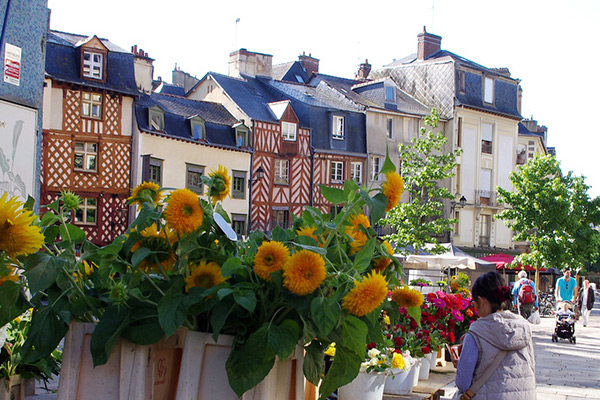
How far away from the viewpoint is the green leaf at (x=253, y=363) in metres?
2.28

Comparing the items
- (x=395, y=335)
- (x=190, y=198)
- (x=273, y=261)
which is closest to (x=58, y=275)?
(x=190, y=198)

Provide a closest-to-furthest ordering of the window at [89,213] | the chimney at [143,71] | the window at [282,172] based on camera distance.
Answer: the window at [89,213] < the chimney at [143,71] < the window at [282,172]

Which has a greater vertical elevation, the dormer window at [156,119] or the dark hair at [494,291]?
the dormer window at [156,119]

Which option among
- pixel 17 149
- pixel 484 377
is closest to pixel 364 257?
pixel 484 377

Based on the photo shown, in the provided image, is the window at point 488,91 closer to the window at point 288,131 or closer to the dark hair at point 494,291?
the window at point 288,131

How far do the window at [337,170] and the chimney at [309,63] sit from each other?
998 cm

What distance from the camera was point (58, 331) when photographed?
7.80 ft

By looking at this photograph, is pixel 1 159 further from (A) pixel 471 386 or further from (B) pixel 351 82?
(B) pixel 351 82

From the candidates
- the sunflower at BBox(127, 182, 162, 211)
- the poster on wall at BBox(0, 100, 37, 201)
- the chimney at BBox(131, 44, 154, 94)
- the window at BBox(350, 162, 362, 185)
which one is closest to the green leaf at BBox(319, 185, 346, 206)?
the sunflower at BBox(127, 182, 162, 211)

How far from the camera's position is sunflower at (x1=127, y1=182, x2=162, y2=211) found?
2539 millimetres

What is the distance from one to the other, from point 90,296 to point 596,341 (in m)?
16.8

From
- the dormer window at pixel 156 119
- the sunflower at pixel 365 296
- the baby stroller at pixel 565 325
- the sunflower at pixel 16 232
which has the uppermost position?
the dormer window at pixel 156 119

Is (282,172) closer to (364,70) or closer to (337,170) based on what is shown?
(337,170)

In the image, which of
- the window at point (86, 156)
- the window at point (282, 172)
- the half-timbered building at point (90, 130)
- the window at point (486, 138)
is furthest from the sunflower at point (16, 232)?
the window at point (486, 138)
